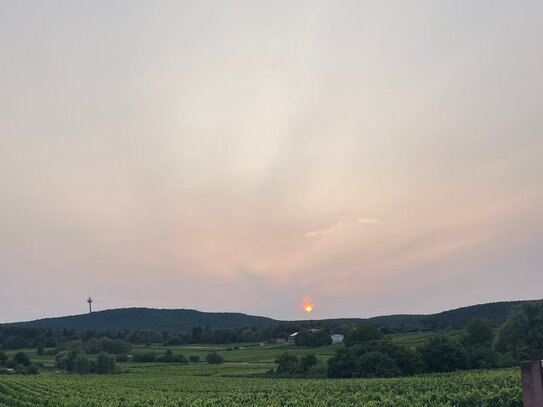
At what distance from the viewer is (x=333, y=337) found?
541 ft

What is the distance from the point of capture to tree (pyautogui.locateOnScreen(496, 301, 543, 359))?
86.3 metres

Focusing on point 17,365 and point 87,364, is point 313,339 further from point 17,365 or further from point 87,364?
point 17,365

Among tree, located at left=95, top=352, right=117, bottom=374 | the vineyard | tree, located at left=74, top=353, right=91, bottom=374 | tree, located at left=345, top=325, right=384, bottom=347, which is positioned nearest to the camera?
the vineyard

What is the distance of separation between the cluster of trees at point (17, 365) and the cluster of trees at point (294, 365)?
4914 cm

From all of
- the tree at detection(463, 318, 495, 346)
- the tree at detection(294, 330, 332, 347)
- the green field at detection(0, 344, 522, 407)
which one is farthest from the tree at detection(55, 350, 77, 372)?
the tree at detection(463, 318, 495, 346)

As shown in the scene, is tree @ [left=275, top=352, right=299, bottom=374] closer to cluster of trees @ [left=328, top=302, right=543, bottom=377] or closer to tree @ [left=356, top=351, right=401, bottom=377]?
cluster of trees @ [left=328, top=302, right=543, bottom=377]

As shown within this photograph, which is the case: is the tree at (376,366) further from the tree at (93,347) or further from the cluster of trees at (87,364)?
the tree at (93,347)

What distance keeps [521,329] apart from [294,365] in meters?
34.0

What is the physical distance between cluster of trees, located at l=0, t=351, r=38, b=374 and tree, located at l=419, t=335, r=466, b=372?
72.5 meters

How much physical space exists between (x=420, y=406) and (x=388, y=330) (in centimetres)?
13595

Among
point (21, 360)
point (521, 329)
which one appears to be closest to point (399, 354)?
point (521, 329)

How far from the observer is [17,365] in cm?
12338

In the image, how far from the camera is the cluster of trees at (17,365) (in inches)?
4545

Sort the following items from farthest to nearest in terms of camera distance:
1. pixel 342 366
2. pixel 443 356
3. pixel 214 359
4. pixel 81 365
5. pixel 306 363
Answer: pixel 214 359, pixel 81 365, pixel 306 363, pixel 342 366, pixel 443 356
